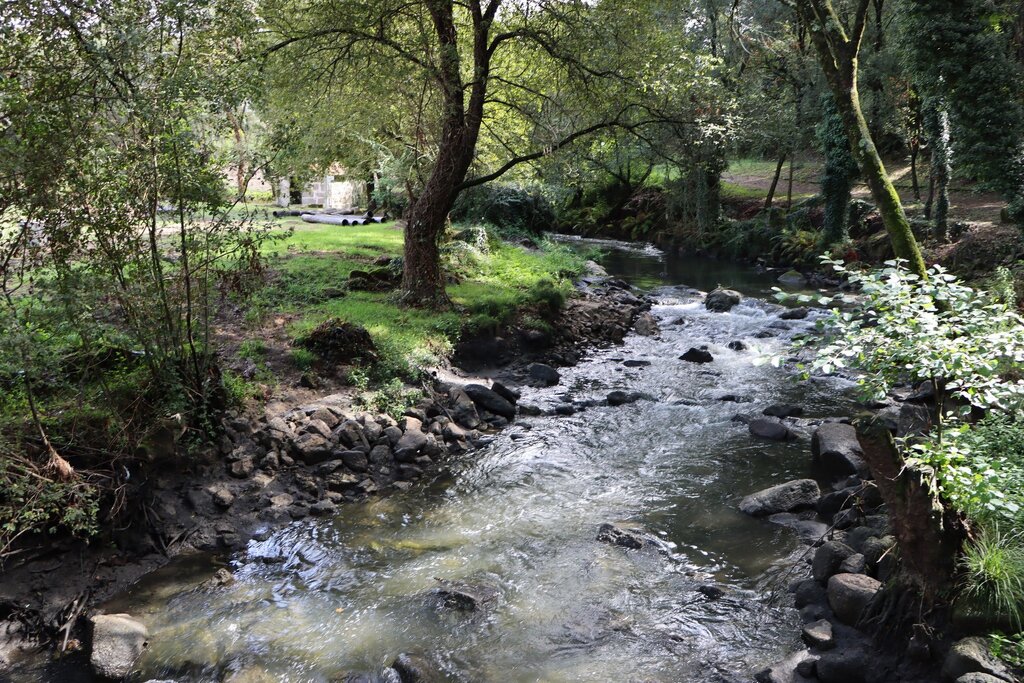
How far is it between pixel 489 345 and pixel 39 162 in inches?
332

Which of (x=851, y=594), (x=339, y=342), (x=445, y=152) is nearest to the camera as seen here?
(x=851, y=594)

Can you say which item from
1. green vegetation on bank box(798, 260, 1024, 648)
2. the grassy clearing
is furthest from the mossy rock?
green vegetation on bank box(798, 260, 1024, 648)

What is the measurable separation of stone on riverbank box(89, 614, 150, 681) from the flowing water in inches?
6.0

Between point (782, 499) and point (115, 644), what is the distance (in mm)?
6938

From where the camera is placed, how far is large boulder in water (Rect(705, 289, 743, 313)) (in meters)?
18.9

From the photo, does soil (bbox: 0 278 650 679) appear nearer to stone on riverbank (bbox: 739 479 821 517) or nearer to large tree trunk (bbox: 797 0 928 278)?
stone on riverbank (bbox: 739 479 821 517)

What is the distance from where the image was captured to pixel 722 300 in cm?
1903

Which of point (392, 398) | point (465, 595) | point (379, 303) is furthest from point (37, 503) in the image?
point (379, 303)

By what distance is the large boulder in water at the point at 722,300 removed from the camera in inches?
743

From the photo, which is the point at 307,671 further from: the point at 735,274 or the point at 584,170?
the point at 735,274

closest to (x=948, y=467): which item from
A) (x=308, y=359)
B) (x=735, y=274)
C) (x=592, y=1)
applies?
(x=308, y=359)

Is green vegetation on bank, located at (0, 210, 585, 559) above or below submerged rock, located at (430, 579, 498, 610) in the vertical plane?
above

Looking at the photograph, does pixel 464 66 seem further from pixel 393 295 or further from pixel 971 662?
pixel 971 662

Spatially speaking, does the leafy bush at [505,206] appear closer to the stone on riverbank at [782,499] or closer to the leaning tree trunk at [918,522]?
the stone on riverbank at [782,499]
